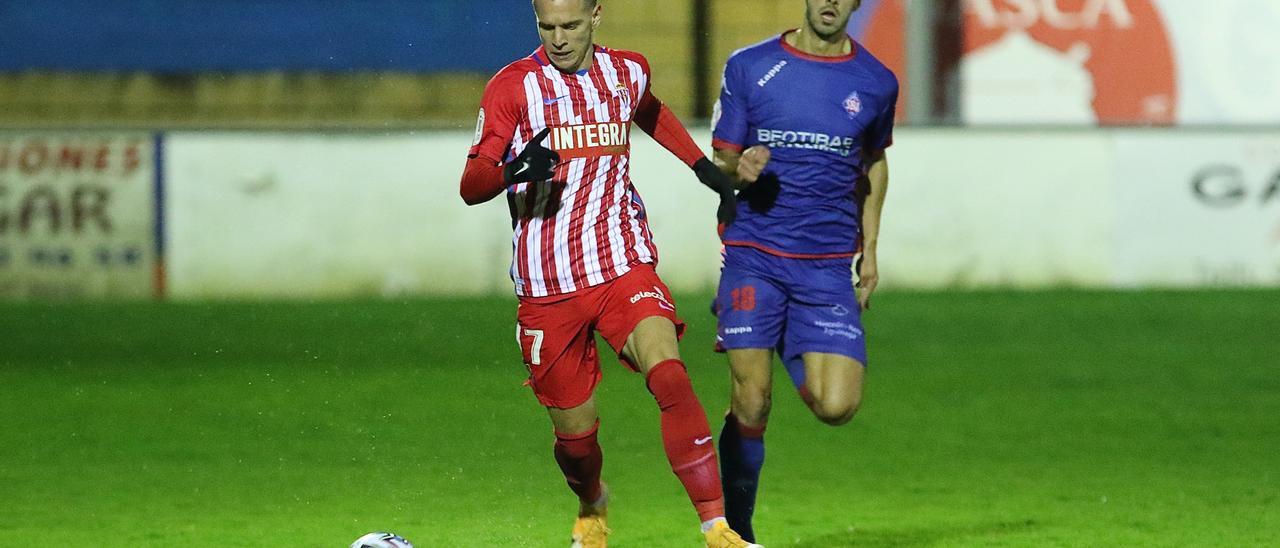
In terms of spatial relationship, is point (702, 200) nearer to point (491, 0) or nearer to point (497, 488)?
point (491, 0)

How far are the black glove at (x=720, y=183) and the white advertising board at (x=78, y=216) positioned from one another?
8694mm

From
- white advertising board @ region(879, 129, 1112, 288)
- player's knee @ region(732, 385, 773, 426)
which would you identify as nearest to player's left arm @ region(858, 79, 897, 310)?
player's knee @ region(732, 385, 773, 426)

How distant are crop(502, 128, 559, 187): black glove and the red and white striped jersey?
0.25 m

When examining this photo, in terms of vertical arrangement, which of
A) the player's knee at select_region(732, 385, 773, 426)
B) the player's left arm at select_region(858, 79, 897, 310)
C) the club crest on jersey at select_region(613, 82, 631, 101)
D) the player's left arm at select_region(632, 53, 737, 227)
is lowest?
the player's knee at select_region(732, 385, 773, 426)

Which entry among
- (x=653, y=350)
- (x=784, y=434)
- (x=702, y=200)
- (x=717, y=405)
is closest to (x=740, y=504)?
(x=653, y=350)

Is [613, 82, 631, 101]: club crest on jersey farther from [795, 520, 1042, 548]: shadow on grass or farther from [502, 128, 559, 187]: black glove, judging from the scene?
[795, 520, 1042, 548]: shadow on grass

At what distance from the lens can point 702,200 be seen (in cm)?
1362

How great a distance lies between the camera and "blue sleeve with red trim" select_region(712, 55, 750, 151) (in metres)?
5.98

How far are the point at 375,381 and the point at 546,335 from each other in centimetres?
445

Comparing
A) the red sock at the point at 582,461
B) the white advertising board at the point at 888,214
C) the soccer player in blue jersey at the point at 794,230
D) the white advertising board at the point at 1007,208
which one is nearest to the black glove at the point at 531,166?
the soccer player in blue jersey at the point at 794,230

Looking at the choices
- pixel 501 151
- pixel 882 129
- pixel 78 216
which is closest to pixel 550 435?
pixel 882 129

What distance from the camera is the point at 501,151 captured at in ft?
17.4

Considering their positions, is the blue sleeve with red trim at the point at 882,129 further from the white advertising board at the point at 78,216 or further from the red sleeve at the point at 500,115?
the white advertising board at the point at 78,216

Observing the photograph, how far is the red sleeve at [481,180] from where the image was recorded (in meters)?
5.17
